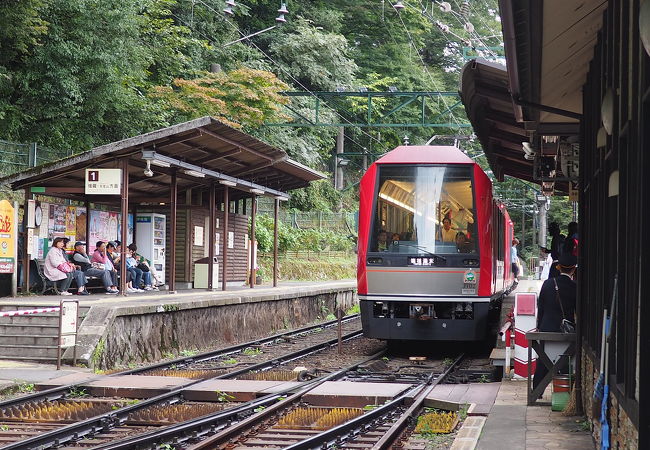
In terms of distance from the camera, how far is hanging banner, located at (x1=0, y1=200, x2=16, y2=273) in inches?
640

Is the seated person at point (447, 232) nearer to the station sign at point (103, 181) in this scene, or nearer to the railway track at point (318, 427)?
the railway track at point (318, 427)

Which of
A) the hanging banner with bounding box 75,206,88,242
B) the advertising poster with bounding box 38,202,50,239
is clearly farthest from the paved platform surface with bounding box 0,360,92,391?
the hanging banner with bounding box 75,206,88,242

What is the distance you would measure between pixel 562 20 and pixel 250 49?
101ft

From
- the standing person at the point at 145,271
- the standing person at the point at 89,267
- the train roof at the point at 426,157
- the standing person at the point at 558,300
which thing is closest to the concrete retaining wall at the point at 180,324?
the standing person at the point at 89,267

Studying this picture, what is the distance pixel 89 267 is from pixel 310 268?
19439 millimetres

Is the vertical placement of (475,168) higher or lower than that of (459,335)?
higher

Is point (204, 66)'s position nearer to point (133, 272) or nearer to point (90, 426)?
point (133, 272)

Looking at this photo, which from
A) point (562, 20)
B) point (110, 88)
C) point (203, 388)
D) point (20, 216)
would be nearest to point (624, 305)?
point (562, 20)

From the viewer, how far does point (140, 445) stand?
766 centimetres

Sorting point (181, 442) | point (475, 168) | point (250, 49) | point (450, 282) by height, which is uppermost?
point (250, 49)

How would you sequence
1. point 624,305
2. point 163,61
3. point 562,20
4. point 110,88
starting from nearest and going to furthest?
point 624,305
point 562,20
point 110,88
point 163,61

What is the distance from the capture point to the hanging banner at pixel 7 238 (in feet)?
53.3

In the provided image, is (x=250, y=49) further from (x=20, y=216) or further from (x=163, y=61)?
(x=20, y=216)

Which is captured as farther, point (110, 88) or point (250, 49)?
point (250, 49)
